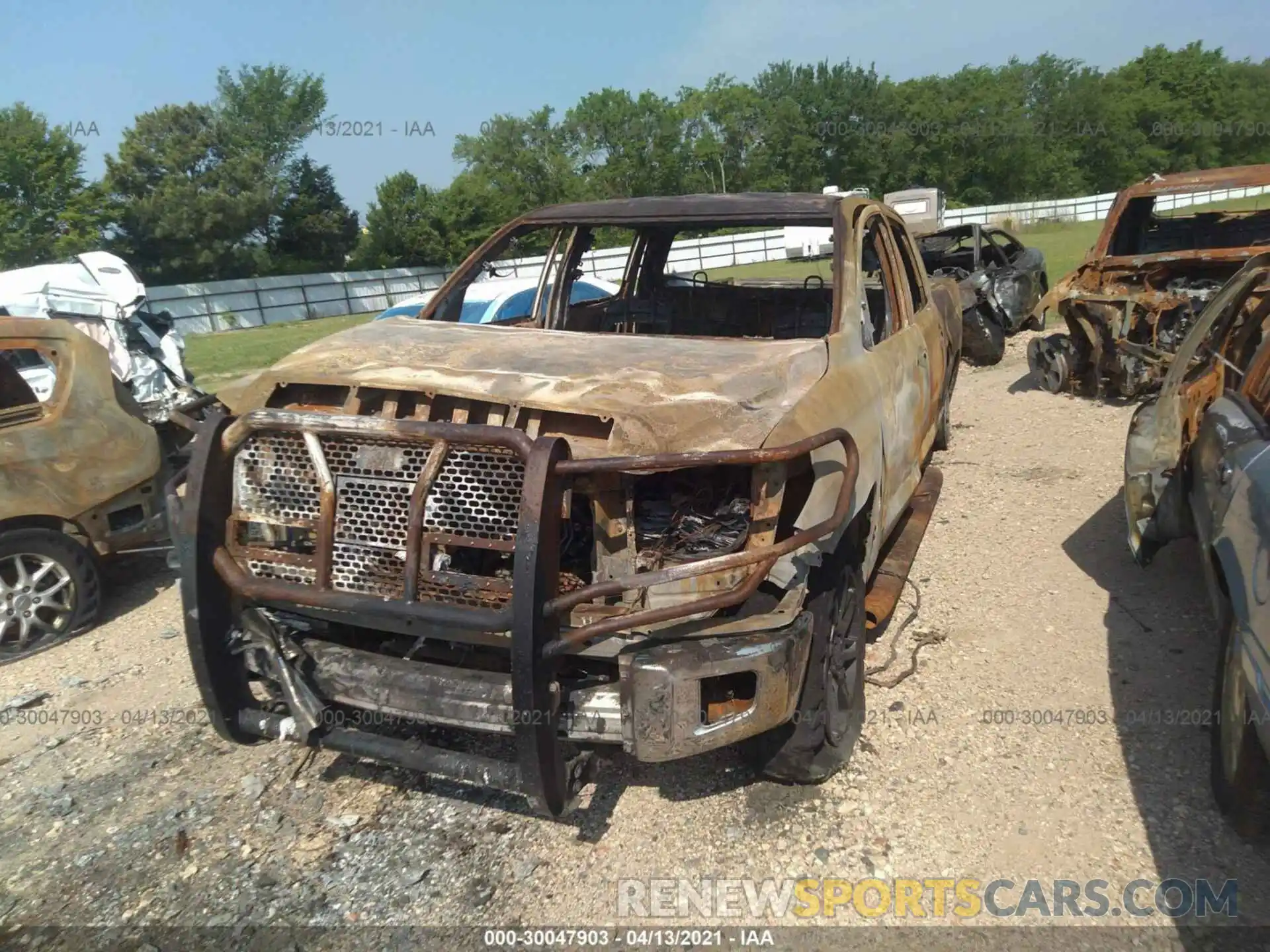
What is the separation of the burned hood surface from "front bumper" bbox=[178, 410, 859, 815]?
247 millimetres

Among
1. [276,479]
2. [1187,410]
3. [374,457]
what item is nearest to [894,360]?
[1187,410]

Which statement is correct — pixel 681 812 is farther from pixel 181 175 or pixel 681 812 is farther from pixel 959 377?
pixel 181 175

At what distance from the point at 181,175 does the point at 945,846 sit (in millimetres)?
36074

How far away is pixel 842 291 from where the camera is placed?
3.53 meters

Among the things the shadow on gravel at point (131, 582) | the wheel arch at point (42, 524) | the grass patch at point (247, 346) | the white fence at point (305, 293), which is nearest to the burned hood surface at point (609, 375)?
the wheel arch at point (42, 524)

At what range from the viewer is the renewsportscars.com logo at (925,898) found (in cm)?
245

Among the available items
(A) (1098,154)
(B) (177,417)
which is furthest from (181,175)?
(A) (1098,154)

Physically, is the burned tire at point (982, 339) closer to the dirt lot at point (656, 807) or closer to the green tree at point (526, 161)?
the dirt lot at point (656, 807)

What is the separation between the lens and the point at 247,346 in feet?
60.1

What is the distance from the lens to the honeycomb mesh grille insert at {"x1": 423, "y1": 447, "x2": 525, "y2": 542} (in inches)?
93.5

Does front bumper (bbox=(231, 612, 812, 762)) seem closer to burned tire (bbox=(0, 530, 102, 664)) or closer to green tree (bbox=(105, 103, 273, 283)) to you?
burned tire (bbox=(0, 530, 102, 664))

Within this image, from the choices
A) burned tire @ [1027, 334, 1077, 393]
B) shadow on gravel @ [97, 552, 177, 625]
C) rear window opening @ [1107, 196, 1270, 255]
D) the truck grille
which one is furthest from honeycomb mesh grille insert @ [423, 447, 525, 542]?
rear window opening @ [1107, 196, 1270, 255]

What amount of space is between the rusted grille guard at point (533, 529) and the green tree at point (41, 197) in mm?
29836

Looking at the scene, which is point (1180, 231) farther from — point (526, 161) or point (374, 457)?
point (526, 161)
